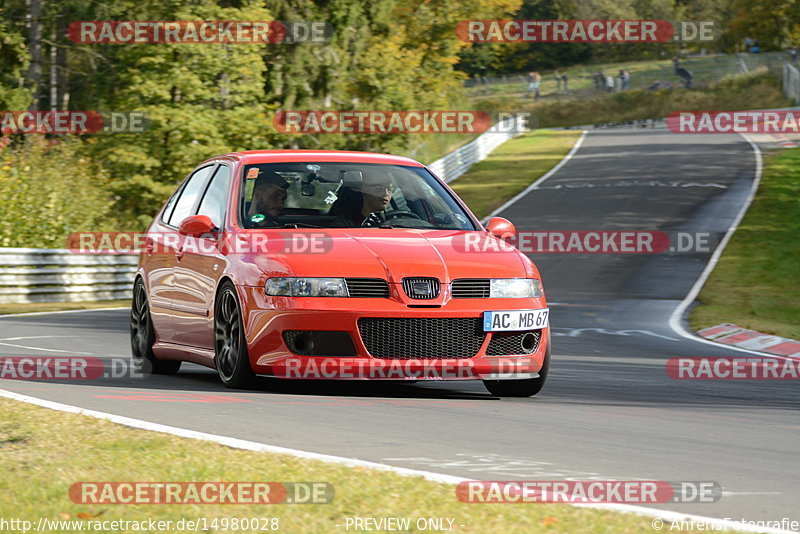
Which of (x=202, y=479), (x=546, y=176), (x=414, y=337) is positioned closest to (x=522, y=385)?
(x=414, y=337)

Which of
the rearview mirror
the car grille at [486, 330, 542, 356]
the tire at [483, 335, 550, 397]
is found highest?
the rearview mirror

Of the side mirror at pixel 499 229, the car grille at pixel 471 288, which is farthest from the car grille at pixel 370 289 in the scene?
the side mirror at pixel 499 229

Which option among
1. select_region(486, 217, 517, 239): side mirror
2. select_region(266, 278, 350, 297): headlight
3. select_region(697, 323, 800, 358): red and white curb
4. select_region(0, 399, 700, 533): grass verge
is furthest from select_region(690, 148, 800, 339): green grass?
select_region(0, 399, 700, 533): grass verge

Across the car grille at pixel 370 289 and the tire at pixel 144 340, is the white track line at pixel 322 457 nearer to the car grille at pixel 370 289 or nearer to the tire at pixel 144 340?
the car grille at pixel 370 289

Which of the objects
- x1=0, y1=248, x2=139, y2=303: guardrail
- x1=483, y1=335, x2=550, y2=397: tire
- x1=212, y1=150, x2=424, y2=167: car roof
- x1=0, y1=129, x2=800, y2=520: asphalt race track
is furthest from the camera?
x1=0, y1=248, x2=139, y2=303: guardrail

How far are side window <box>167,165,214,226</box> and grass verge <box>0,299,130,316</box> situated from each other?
8775 millimetres

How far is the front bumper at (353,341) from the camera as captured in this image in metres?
8.47

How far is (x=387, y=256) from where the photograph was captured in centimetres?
862

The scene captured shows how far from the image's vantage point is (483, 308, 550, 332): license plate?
8719 mm

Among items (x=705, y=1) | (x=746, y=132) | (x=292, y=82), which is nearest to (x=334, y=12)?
(x=292, y=82)

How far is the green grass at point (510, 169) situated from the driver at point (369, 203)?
28.5 metres

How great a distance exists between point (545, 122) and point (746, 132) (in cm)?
2297

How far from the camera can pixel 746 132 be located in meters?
64.1

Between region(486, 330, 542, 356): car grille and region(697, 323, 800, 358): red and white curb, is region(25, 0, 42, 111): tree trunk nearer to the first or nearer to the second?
region(697, 323, 800, 358): red and white curb
